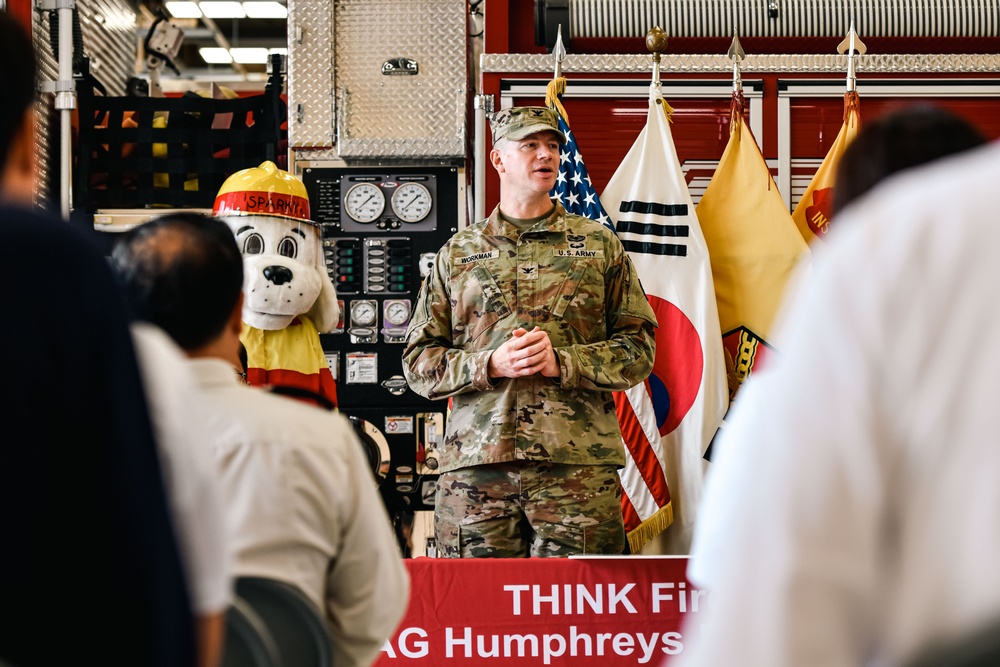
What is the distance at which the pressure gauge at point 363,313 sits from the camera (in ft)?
18.4

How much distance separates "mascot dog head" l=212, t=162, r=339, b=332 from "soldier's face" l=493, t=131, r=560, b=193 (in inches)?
23.8

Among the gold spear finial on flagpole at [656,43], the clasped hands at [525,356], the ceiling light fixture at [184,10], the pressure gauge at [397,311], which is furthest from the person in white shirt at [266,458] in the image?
the ceiling light fixture at [184,10]

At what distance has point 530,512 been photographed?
3.39 meters

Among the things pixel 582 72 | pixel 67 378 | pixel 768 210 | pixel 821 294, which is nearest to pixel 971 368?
pixel 821 294

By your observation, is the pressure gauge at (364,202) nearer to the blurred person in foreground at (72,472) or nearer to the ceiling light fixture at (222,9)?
the blurred person in foreground at (72,472)

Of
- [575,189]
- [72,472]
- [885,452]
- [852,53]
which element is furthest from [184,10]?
[885,452]

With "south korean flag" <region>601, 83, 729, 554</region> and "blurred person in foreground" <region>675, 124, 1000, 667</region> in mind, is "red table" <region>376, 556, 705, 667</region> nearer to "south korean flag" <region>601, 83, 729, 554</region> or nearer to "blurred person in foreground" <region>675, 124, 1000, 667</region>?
"south korean flag" <region>601, 83, 729, 554</region>

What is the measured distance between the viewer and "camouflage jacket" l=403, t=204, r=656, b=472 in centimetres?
341

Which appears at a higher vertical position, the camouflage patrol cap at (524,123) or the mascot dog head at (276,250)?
the camouflage patrol cap at (524,123)

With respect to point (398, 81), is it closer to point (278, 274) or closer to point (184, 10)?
point (278, 274)

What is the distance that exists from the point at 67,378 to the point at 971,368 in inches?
25.5

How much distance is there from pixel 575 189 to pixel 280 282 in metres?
1.37

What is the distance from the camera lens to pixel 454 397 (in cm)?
358

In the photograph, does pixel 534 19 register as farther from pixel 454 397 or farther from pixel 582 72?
pixel 454 397
